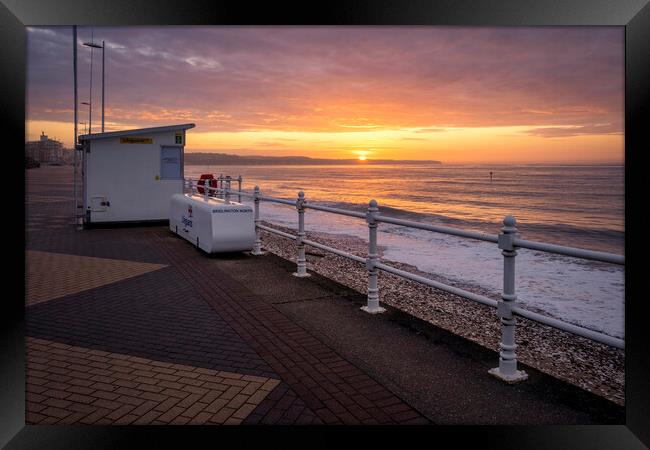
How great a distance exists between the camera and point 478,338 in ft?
23.8

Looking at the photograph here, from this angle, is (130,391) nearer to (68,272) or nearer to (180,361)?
(180,361)

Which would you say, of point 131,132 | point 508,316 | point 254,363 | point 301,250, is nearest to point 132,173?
point 131,132

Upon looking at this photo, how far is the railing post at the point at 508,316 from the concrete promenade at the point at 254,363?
0.11 meters

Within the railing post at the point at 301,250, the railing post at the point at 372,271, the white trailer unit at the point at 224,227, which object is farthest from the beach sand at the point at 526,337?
the white trailer unit at the point at 224,227

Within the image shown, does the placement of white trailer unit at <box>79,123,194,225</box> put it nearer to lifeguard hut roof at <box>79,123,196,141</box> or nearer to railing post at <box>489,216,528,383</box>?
lifeguard hut roof at <box>79,123,196,141</box>

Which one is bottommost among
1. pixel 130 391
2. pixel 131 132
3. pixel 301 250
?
pixel 130 391

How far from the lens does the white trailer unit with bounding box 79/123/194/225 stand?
615 inches

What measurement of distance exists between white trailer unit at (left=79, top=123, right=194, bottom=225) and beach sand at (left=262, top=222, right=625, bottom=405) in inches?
268

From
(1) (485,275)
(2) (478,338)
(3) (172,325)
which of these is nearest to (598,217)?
(1) (485,275)

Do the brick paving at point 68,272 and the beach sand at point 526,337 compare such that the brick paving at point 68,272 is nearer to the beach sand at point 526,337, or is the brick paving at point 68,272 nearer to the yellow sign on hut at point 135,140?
the beach sand at point 526,337

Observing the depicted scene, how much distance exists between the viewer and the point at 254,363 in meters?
4.91

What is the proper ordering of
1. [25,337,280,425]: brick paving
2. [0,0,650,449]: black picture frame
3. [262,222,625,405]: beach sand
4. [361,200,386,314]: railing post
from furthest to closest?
[361,200,386,314]: railing post < [262,222,625,405]: beach sand < [25,337,280,425]: brick paving < [0,0,650,449]: black picture frame

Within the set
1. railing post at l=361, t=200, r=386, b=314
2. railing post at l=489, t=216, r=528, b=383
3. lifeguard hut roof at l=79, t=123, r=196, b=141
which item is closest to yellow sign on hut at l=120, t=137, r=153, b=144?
lifeguard hut roof at l=79, t=123, r=196, b=141

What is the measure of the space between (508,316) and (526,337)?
302cm
